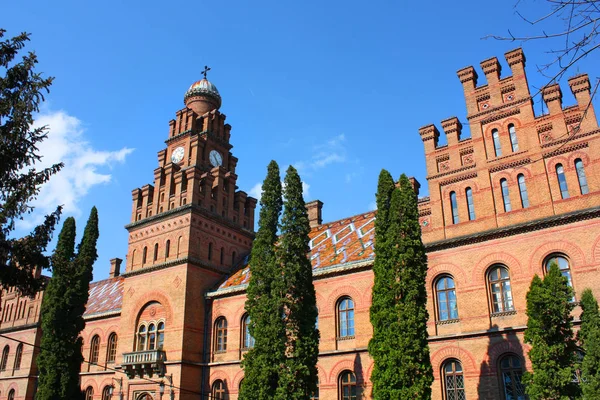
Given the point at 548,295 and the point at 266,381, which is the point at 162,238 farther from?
the point at 548,295

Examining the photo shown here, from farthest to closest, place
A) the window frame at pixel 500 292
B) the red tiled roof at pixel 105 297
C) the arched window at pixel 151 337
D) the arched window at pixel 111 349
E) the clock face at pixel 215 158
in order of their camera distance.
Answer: the red tiled roof at pixel 105 297 < the clock face at pixel 215 158 < the arched window at pixel 111 349 < the arched window at pixel 151 337 < the window frame at pixel 500 292

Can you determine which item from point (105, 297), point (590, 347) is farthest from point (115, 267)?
point (590, 347)

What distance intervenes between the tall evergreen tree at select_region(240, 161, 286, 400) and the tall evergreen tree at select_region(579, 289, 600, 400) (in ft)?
35.3

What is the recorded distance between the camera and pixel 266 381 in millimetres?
21250

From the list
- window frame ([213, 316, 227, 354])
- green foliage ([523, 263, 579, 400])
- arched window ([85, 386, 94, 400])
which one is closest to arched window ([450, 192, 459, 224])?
green foliage ([523, 263, 579, 400])

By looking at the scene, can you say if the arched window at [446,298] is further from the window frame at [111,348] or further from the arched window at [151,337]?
the window frame at [111,348]

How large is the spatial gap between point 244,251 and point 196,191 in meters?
5.68

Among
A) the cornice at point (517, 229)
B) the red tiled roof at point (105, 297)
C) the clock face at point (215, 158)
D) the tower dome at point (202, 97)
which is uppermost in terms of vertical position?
the tower dome at point (202, 97)

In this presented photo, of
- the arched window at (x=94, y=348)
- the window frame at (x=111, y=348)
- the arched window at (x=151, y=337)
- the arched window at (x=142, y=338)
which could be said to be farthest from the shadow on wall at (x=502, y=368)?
the arched window at (x=94, y=348)

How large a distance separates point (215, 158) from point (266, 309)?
17.5 m

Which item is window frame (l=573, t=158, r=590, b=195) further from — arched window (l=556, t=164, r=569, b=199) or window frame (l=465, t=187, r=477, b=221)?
window frame (l=465, t=187, r=477, b=221)

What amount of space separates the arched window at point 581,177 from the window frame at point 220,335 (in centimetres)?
1985

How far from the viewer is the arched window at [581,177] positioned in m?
21.0

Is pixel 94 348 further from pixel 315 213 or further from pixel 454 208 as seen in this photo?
pixel 454 208
